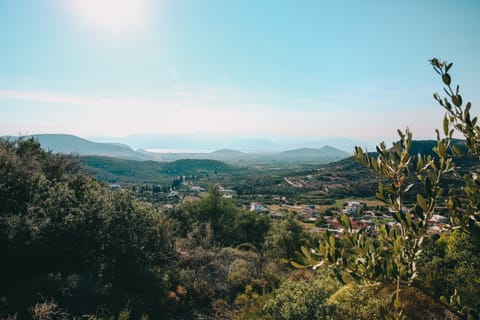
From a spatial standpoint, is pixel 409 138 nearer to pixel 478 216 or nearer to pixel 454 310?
pixel 478 216

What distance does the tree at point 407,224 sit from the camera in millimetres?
1786

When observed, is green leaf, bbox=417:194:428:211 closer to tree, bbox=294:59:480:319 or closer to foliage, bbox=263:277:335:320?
tree, bbox=294:59:480:319

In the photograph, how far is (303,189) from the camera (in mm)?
90812

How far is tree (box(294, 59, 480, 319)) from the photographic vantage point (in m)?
1.79

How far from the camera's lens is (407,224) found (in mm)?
1828

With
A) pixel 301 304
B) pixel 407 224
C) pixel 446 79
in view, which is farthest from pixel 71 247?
pixel 446 79

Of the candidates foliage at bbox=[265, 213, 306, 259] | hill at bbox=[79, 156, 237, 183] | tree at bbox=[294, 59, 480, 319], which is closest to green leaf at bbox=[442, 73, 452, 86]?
tree at bbox=[294, 59, 480, 319]

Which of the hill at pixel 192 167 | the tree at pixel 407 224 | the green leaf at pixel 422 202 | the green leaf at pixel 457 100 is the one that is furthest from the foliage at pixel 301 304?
the hill at pixel 192 167

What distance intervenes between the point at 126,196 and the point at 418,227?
1299 cm

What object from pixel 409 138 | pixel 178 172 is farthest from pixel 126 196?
pixel 178 172

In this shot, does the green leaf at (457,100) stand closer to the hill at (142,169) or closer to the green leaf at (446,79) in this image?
the green leaf at (446,79)

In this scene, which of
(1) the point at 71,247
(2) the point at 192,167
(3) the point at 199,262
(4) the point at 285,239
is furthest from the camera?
(2) the point at 192,167

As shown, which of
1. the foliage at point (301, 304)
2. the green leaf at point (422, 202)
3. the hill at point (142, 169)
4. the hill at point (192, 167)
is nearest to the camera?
the green leaf at point (422, 202)

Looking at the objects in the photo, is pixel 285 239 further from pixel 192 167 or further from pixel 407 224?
pixel 192 167
